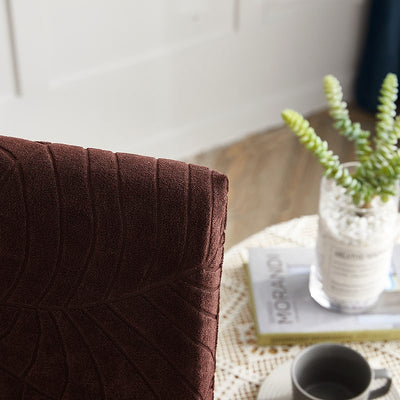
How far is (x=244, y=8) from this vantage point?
227cm

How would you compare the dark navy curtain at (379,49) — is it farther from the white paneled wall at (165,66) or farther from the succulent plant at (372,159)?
the succulent plant at (372,159)

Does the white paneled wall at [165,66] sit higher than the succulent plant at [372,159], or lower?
lower

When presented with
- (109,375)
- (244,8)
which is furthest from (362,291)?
(244,8)

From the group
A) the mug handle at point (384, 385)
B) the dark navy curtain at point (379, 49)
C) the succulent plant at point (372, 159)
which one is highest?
the succulent plant at point (372, 159)

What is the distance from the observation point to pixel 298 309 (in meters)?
1.05

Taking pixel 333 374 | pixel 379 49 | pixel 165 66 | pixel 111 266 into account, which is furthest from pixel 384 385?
pixel 379 49

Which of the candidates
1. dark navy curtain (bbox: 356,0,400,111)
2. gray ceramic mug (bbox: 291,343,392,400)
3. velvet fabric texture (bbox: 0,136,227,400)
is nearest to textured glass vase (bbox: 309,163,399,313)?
gray ceramic mug (bbox: 291,343,392,400)

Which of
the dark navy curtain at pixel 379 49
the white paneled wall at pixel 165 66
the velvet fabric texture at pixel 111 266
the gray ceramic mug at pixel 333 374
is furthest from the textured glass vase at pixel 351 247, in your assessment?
the dark navy curtain at pixel 379 49

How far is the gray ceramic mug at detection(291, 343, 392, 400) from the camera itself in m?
0.84

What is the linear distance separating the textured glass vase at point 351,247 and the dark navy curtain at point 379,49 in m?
1.65

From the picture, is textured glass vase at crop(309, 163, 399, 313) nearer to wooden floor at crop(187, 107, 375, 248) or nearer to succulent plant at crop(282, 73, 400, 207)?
succulent plant at crop(282, 73, 400, 207)

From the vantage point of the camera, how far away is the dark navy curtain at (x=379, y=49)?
99.3 inches

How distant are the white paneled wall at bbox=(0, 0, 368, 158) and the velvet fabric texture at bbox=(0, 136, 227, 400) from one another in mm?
1278

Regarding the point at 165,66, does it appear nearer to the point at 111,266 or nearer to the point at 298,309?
the point at 298,309
